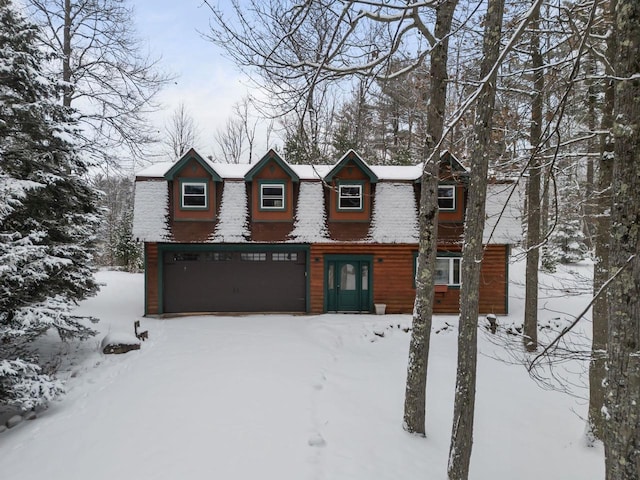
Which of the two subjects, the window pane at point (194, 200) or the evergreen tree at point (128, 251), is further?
the evergreen tree at point (128, 251)

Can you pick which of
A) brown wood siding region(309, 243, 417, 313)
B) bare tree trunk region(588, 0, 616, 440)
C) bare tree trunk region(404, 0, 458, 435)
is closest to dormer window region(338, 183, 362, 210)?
brown wood siding region(309, 243, 417, 313)

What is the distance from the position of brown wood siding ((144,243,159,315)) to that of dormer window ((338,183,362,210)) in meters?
6.55

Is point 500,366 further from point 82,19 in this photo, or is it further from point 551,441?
point 82,19

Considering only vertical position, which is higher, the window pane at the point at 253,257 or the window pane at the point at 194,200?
the window pane at the point at 194,200

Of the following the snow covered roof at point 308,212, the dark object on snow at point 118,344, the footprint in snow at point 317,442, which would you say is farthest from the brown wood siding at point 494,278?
the dark object on snow at point 118,344

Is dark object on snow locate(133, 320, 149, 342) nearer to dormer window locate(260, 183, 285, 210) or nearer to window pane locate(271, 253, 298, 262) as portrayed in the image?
window pane locate(271, 253, 298, 262)

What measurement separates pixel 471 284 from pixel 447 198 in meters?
8.48

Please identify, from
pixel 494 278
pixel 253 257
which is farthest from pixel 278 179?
pixel 494 278

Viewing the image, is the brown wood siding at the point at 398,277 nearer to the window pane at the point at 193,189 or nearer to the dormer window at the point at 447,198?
the dormer window at the point at 447,198

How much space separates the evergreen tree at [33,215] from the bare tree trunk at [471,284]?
6609 millimetres

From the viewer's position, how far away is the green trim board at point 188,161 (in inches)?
473

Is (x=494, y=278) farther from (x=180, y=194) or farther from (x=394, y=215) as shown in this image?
(x=180, y=194)

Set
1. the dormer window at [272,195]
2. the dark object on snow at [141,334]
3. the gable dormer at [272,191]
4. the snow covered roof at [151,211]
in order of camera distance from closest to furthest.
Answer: the dark object on snow at [141,334] < the snow covered roof at [151,211] < the gable dormer at [272,191] < the dormer window at [272,195]

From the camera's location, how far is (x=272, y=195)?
40.8 feet
